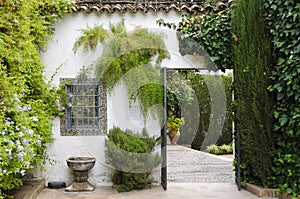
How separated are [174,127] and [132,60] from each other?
6679 millimetres

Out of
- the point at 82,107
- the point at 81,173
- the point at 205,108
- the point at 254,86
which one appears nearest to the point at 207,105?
the point at 205,108

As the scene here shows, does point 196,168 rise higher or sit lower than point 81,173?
lower

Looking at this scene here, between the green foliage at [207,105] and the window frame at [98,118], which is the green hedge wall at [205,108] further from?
the window frame at [98,118]

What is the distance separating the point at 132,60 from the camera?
705cm

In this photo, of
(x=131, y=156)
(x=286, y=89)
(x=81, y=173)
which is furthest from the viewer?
(x=81, y=173)

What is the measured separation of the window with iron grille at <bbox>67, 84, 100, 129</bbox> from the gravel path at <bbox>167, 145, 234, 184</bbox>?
6.29 feet

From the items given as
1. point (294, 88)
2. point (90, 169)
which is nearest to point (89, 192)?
point (90, 169)

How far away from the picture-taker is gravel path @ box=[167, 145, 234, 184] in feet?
26.0

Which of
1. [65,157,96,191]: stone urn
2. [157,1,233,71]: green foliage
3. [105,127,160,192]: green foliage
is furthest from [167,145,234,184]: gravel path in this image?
[157,1,233,71]: green foliage

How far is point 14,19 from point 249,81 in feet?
11.8

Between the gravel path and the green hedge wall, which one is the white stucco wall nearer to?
the gravel path

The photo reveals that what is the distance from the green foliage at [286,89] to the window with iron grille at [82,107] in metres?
3.12

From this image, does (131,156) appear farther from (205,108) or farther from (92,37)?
(205,108)

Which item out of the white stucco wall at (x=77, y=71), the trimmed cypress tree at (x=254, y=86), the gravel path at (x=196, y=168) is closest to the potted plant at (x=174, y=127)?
the gravel path at (x=196, y=168)
